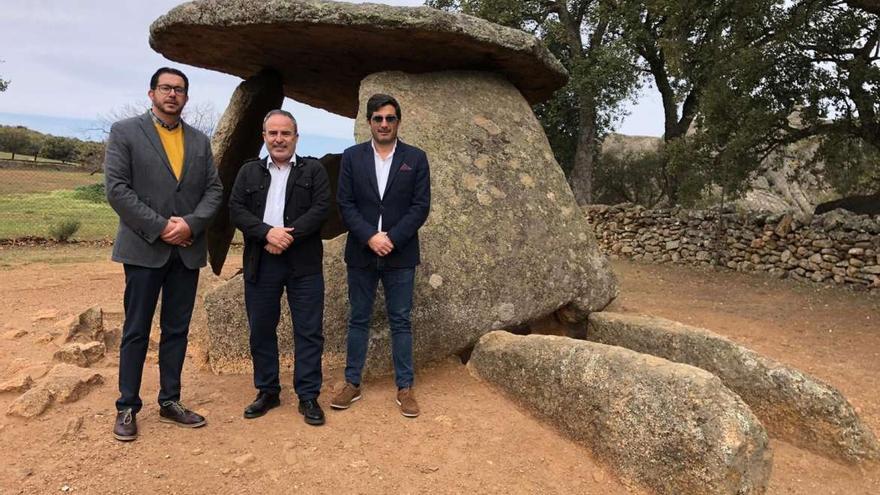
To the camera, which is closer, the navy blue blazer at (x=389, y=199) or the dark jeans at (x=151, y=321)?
the dark jeans at (x=151, y=321)

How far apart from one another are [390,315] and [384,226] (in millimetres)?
586

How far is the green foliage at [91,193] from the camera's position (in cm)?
2378

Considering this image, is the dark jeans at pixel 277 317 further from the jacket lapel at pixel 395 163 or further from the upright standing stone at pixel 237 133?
the upright standing stone at pixel 237 133

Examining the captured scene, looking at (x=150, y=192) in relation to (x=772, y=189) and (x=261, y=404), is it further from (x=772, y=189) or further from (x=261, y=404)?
(x=772, y=189)

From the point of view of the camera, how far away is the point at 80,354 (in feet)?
16.1

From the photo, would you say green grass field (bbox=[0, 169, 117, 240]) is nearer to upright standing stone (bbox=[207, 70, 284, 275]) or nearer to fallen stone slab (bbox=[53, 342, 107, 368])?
upright standing stone (bbox=[207, 70, 284, 275])

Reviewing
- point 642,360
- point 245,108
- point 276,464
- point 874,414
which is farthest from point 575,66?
point 276,464

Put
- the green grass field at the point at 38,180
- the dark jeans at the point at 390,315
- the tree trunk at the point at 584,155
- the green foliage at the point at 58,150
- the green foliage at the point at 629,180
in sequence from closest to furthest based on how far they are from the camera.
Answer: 1. the dark jeans at the point at 390,315
2. the tree trunk at the point at 584,155
3. the green foliage at the point at 629,180
4. the green grass field at the point at 38,180
5. the green foliage at the point at 58,150

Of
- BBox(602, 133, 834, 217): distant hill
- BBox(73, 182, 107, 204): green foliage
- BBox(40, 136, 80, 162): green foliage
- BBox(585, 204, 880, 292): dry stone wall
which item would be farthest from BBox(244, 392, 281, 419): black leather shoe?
BBox(40, 136, 80, 162): green foliage

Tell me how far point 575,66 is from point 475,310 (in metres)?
11.2

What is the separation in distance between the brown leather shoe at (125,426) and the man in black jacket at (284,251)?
0.64m

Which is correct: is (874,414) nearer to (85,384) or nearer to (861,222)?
(85,384)

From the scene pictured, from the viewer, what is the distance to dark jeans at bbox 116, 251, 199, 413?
3.61 m

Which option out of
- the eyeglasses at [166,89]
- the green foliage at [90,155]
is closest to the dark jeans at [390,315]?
the eyeglasses at [166,89]
